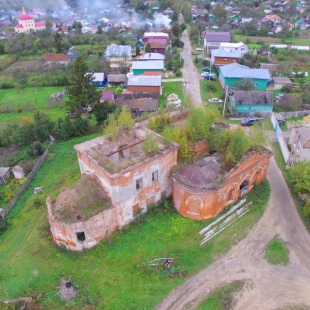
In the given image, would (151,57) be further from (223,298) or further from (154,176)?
(223,298)

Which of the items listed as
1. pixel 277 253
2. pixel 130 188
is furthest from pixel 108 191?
pixel 277 253

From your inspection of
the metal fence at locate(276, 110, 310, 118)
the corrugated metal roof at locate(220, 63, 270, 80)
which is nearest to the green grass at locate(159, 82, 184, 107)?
the corrugated metal roof at locate(220, 63, 270, 80)

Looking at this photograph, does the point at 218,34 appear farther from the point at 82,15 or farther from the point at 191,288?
the point at 82,15

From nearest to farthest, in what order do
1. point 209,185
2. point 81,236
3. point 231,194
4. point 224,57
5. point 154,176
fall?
point 81,236
point 209,185
point 154,176
point 231,194
point 224,57

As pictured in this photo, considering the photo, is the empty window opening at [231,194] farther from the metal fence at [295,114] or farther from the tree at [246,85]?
the tree at [246,85]

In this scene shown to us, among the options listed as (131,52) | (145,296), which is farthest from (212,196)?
(131,52)
